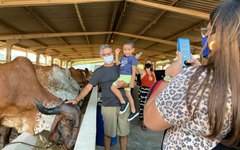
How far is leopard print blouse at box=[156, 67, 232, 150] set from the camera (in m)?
1.07

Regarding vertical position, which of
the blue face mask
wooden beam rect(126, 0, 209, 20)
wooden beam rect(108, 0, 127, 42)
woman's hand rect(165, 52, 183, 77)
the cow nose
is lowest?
the cow nose

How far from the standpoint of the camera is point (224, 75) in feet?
3.49

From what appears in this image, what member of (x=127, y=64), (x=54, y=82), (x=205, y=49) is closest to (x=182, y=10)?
(x=54, y=82)

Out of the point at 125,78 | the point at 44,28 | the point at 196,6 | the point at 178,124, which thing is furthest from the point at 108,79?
the point at 44,28

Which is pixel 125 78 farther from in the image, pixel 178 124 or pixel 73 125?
pixel 178 124

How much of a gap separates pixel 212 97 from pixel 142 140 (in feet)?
14.6

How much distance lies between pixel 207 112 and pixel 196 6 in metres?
6.16

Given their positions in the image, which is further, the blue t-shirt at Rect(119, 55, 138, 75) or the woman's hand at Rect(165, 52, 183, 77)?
the blue t-shirt at Rect(119, 55, 138, 75)

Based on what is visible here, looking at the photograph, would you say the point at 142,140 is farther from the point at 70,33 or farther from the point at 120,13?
the point at 70,33

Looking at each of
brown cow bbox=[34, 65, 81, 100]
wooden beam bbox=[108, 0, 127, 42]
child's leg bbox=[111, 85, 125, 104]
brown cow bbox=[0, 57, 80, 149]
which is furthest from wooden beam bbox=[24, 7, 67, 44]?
child's leg bbox=[111, 85, 125, 104]

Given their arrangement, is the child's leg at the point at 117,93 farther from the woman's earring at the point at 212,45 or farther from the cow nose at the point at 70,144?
the woman's earring at the point at 212,45

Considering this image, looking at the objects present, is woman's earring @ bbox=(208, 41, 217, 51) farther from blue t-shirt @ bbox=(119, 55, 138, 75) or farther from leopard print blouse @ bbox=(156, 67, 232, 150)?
blue t-shirt @ bbox=(119, 55, 138, 75)

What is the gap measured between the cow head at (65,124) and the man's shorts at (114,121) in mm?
360

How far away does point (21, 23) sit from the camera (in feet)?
30.4
